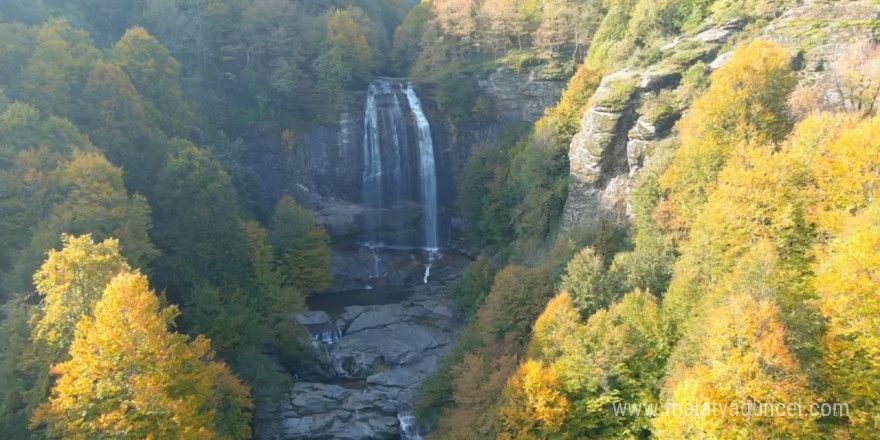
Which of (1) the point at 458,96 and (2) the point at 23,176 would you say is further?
(1) the point at 458,96

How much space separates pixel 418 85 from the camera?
174 ft

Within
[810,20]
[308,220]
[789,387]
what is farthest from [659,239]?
[308,220]

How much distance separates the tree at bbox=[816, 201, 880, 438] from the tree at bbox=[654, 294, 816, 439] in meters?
1.21

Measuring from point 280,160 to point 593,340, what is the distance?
115 ft

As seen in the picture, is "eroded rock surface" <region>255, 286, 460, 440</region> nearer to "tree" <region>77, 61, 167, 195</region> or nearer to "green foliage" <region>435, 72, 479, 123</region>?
"tree" <region>77, 61, 167, 195</region>

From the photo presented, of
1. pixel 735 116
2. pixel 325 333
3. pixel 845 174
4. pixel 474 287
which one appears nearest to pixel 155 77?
pixel 325 333

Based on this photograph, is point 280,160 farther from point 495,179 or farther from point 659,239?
point 659,239

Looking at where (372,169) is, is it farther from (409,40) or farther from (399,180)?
(409,40)

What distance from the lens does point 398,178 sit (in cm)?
4962

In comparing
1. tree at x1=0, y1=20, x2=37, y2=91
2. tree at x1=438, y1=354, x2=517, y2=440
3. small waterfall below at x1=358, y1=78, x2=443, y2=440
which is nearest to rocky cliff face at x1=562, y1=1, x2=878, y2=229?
tree at x1=438, y1=354, x2=517, y2=440

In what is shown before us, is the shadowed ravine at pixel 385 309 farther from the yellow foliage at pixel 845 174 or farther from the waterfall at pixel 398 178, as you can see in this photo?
the yellow foliage at pixel 845 174

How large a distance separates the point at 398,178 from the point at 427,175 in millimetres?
2660

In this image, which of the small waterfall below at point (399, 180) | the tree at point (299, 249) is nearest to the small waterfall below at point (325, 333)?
the tree at point (299, 249)

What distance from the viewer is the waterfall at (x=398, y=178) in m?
49.0
